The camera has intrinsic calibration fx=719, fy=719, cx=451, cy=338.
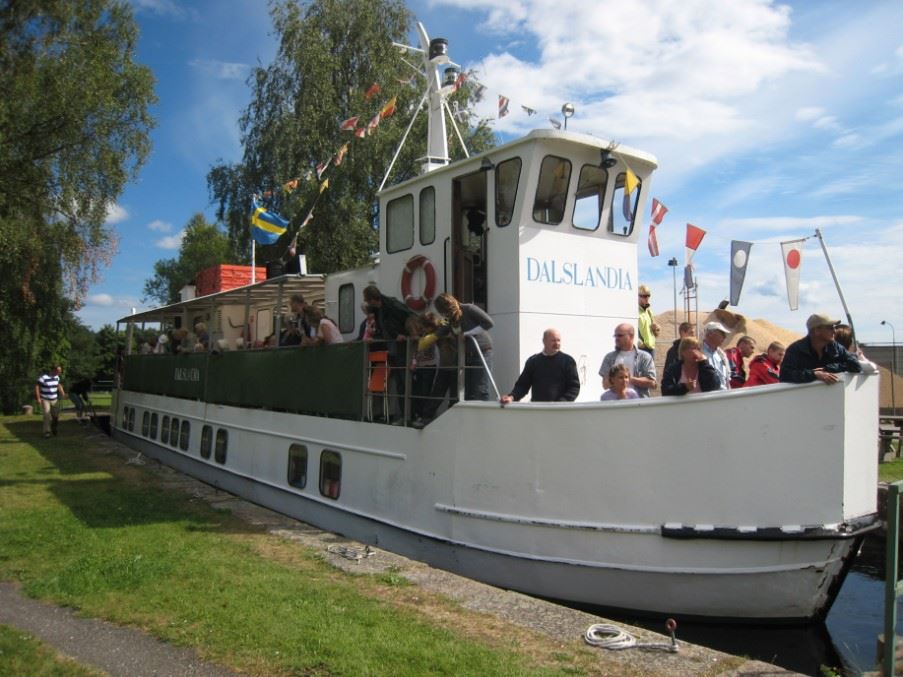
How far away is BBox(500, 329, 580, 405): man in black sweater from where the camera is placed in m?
6.73

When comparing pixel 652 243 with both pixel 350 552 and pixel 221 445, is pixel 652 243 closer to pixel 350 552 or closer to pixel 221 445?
pixel 350 552

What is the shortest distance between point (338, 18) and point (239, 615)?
23.6m

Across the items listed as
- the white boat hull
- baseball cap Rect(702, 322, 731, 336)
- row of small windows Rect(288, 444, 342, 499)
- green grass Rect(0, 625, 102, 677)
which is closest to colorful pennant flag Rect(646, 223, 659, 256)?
baseball cap Rect(702, 322, 731, 336)

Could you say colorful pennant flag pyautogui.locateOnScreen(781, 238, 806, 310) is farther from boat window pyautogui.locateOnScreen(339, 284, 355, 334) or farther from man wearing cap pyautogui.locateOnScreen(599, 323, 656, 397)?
boat window pyautogui.locateOnScreen(339, 284, 355, 334)

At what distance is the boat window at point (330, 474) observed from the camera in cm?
907

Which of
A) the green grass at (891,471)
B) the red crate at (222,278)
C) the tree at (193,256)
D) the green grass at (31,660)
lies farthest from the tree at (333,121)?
the tree at (193,256)

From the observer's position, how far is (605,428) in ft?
19.8

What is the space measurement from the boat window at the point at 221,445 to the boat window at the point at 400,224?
17.3 ft

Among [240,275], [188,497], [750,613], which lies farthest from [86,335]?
[750,613]

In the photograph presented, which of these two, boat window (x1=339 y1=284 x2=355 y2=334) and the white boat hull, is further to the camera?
boat window (x1=339 y1=284 x2=355 y2=334)

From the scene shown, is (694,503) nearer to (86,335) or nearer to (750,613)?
(750,613)

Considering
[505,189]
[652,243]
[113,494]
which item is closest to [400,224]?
[505,189]

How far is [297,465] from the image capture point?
33.2 feet

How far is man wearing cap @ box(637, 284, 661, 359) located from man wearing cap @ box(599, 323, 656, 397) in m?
Result: 1.74
